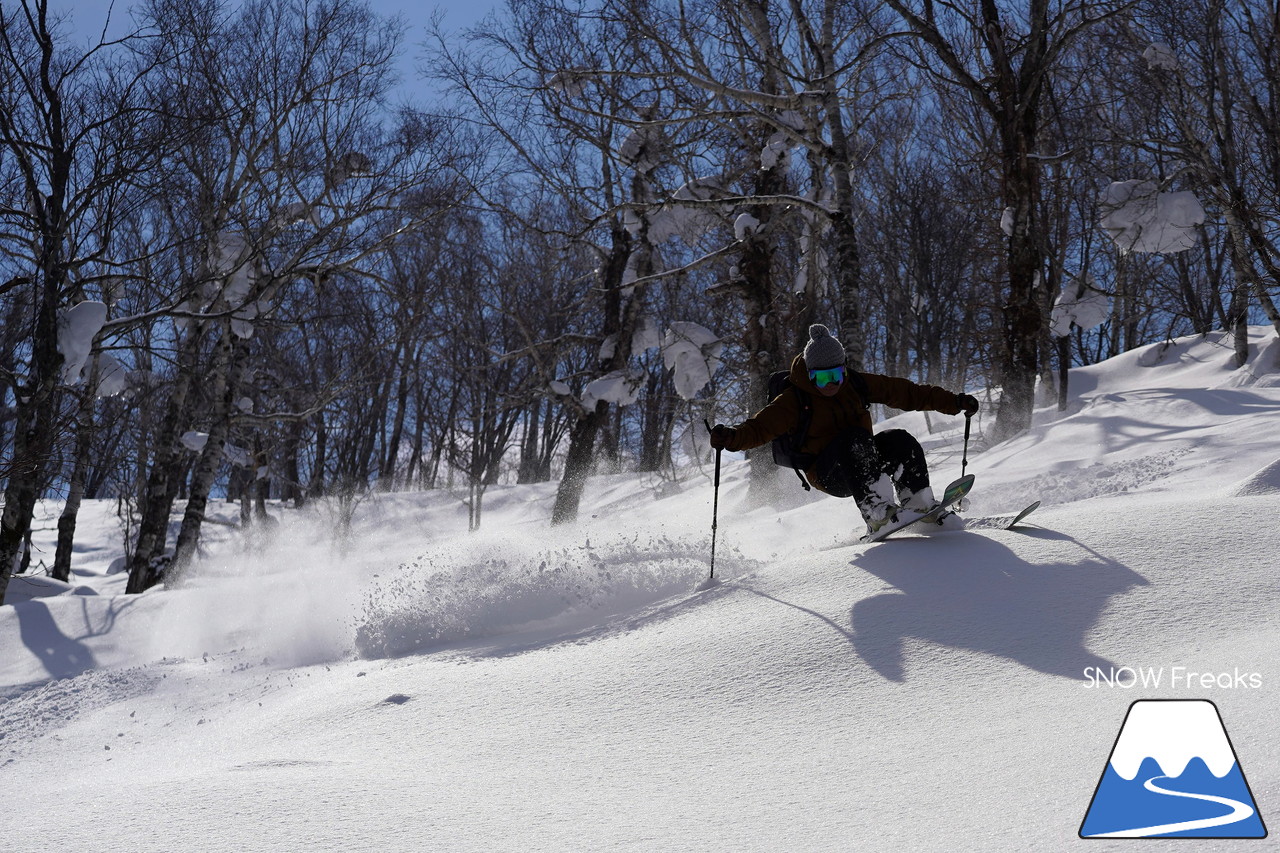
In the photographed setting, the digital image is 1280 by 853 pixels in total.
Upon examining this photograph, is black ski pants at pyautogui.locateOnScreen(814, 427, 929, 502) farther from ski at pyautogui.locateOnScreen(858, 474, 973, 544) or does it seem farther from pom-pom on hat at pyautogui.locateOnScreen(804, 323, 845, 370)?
pom-pom on hat at pyautogui.locateOnScreen(804, 323, 845, 370)

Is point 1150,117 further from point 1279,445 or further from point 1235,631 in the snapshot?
point 1235,631

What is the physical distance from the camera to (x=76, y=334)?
8.72 m

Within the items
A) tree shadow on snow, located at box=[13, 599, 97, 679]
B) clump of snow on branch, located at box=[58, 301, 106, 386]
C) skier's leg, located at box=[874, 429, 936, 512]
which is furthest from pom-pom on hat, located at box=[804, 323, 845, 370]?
clump of snow on branch, located at box=[58, 301, 106, 386]

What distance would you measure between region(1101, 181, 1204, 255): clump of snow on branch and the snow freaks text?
1001 cm

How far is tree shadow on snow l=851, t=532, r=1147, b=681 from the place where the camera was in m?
3.46

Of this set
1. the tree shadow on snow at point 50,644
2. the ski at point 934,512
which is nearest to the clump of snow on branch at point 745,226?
the ski at point 934,512

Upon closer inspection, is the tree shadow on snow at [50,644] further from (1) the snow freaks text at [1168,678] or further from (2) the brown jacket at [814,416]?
(1) the snow freaks text at [1168,678]

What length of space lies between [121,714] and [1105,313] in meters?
12.7

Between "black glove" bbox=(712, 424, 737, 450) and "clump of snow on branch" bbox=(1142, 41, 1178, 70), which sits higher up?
"clump of snow on branch" bbox=(1142, 41, 1178, 70)

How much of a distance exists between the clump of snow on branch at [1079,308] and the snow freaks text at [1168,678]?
35.0ft

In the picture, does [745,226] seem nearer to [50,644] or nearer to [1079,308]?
[1079,308]

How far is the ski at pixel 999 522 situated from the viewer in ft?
16.8

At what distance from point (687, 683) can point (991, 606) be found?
1.40 meters

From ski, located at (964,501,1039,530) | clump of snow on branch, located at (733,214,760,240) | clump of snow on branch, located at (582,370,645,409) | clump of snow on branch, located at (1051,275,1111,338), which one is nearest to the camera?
ski, located at (964,501,1039,530)
